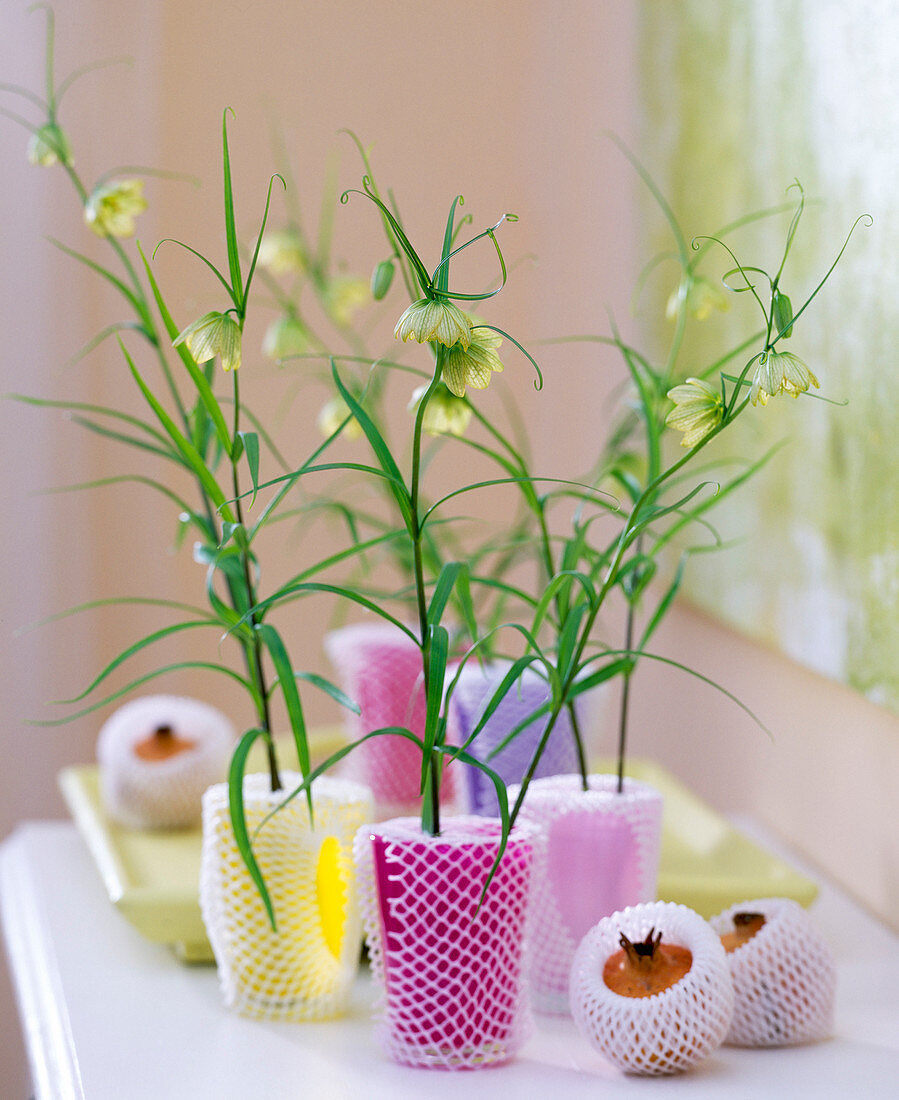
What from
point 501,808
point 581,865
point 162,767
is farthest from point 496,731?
point 162,767

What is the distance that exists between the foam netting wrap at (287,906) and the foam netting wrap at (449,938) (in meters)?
0.06

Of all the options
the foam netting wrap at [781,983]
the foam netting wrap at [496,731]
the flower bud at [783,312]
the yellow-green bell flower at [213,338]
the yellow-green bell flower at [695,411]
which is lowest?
the foam netting wrap at [781,983]

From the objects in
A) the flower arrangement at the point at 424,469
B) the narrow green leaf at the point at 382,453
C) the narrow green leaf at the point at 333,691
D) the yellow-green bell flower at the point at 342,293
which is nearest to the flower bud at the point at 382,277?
the flower arrangement at the point at 424,469

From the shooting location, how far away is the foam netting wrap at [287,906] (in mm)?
833

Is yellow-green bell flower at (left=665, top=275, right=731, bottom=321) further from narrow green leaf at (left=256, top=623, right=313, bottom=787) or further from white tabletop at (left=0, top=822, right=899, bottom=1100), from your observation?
white tabletop at (left=0, top=822, right=899, bottom=1100)

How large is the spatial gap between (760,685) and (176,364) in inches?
34.8

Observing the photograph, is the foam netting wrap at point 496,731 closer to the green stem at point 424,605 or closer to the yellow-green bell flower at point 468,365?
the green stem at point 424,605

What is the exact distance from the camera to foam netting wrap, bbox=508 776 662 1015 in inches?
33.2

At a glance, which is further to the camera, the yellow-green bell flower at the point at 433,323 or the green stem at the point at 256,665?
the green stem at the point at 256,665

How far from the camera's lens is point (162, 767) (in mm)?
1172

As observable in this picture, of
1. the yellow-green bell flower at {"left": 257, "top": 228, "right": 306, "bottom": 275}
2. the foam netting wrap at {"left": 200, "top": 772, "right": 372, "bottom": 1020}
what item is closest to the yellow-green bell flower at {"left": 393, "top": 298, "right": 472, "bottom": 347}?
the foam netting wrap at {"left": 200, "top": 772, "right": 372, "bottom": 1020}

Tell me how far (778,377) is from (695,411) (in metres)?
0.05

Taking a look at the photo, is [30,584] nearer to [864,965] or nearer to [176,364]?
[176,364]

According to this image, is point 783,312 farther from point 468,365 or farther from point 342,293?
point 342,293
